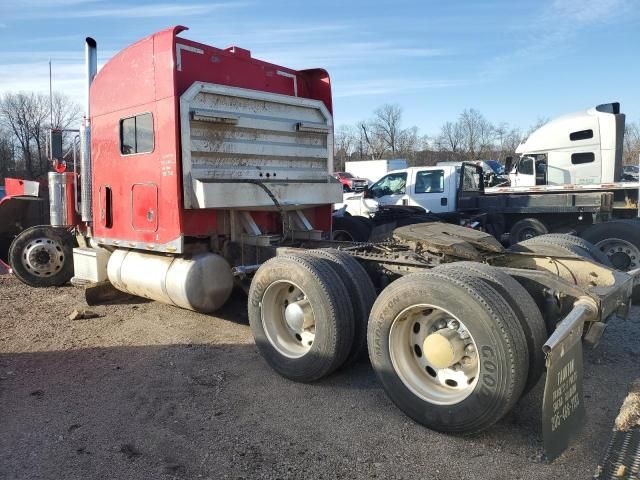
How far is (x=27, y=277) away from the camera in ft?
27.0

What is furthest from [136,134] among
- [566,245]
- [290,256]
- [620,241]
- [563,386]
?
[620,241]

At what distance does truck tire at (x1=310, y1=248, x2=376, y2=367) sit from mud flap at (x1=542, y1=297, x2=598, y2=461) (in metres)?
1.62

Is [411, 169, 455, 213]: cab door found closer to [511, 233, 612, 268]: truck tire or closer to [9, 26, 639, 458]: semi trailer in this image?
[9, 26, 639, 458]: semi trailer

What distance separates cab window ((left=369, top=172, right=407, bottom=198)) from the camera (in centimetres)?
1204

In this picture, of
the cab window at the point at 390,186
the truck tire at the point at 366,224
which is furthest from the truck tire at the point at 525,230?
the truck tire at the point at 366,224

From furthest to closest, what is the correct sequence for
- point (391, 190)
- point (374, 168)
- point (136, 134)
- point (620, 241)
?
point (374, 168) → point (391, 190) → point (620, 241) → point (136, 134)

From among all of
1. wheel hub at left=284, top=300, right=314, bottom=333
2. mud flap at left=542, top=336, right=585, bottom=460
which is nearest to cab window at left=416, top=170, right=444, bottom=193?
A: wheel hub at left=284, top=300, right=314, bottom=333

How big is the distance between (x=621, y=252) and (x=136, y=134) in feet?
24.6

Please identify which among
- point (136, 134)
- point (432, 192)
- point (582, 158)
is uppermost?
point (582, 158)

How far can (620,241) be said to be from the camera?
8.60m

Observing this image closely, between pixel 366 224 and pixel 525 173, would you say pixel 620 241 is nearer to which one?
pixel 366 224

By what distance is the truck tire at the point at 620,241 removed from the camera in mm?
8430

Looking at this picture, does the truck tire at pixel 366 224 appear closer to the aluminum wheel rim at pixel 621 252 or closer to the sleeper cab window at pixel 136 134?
the aluminum wheel rim at pixel 621 252

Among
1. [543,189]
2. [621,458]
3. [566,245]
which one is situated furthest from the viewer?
[543,189]
